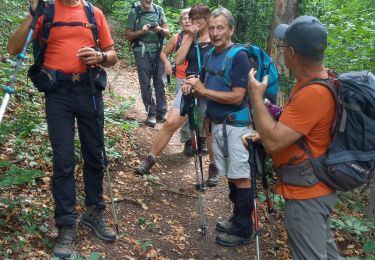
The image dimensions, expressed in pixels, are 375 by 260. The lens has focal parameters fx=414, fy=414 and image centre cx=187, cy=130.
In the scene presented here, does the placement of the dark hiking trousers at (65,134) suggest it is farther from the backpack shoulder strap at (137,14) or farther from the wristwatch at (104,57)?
the backpack shoulder strap at (137,14)

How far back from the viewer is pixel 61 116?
4.02 metres

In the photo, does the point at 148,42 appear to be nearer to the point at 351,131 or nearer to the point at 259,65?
the point at 259,65

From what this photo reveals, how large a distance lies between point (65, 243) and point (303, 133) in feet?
8.27

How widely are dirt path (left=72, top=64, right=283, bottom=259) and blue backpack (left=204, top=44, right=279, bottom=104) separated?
6.32ft

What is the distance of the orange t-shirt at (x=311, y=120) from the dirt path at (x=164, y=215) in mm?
2089

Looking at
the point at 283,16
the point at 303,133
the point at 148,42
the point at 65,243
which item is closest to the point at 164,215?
the point at 65,243

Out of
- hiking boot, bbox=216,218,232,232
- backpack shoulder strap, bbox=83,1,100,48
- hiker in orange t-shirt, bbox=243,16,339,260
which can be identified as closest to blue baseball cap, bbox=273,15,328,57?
hiker in orange t-shirt, bbox=243,16,339,260

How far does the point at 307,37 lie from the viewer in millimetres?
2885

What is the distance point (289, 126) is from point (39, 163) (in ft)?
12.4

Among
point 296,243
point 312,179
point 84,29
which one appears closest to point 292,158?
point 312,179

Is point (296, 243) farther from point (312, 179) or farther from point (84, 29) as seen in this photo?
point (84, 29)

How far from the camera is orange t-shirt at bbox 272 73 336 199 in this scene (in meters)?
2.82

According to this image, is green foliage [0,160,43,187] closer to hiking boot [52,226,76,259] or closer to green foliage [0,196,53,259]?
green foliage [0,196,53,259]

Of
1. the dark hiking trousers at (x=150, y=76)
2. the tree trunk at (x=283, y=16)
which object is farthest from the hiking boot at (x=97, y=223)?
the dark hiking trousers at (x=150, y=76)
